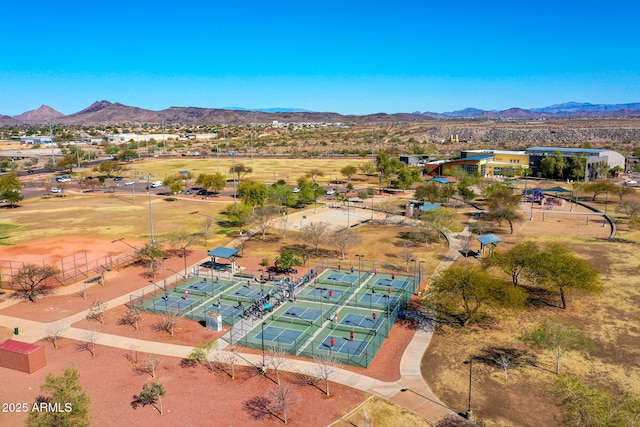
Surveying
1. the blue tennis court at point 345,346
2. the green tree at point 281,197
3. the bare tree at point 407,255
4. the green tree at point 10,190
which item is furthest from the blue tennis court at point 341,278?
the green tree at point 10,190

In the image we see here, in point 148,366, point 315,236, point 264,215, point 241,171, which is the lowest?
point 148,366

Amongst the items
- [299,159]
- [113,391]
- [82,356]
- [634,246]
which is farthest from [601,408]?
[299,159]

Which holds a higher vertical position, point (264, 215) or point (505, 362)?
point (264, 215)

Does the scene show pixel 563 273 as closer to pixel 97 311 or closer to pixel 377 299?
pixel 377 299

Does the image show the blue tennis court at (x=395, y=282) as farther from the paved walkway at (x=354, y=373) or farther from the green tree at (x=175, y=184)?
the green tree at (x=175, y=184)

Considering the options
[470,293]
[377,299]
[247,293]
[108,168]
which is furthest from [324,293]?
[108,168]

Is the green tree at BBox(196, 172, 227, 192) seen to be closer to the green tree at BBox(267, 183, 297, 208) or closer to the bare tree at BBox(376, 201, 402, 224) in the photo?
the green tree at BBox(267, 183, 297, 208)

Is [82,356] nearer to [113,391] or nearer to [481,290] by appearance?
[113,391]
